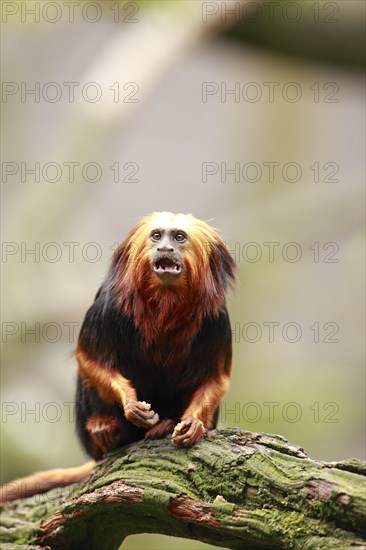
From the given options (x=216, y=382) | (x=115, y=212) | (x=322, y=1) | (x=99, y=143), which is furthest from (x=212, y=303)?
(x=115, y=212)

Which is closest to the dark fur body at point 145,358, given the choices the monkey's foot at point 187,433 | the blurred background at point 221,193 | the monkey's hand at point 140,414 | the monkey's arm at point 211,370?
the monkey's arm at point 211,370

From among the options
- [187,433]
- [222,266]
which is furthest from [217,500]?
[222,266]

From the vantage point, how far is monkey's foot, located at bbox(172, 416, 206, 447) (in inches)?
134

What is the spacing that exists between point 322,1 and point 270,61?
107cm

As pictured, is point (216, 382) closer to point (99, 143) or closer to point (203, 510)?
point (203, 510)

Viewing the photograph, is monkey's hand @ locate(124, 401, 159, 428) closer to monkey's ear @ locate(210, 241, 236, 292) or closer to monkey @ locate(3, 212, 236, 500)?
monkey @ locate(3, 212, 236, 500)

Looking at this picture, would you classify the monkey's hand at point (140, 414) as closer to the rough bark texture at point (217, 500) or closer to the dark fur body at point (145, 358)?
the rough bark texture at point (217, 500)

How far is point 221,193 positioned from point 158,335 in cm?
468

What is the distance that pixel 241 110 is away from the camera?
8820 mm

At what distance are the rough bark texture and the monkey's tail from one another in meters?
0.41

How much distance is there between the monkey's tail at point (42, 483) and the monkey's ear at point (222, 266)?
1.32 metres

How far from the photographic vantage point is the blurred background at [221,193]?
251 inches

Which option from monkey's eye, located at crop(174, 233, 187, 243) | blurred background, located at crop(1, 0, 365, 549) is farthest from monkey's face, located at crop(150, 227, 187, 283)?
blurred background, located at crop(1, 0, 365, 549)

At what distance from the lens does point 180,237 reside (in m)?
3.63
